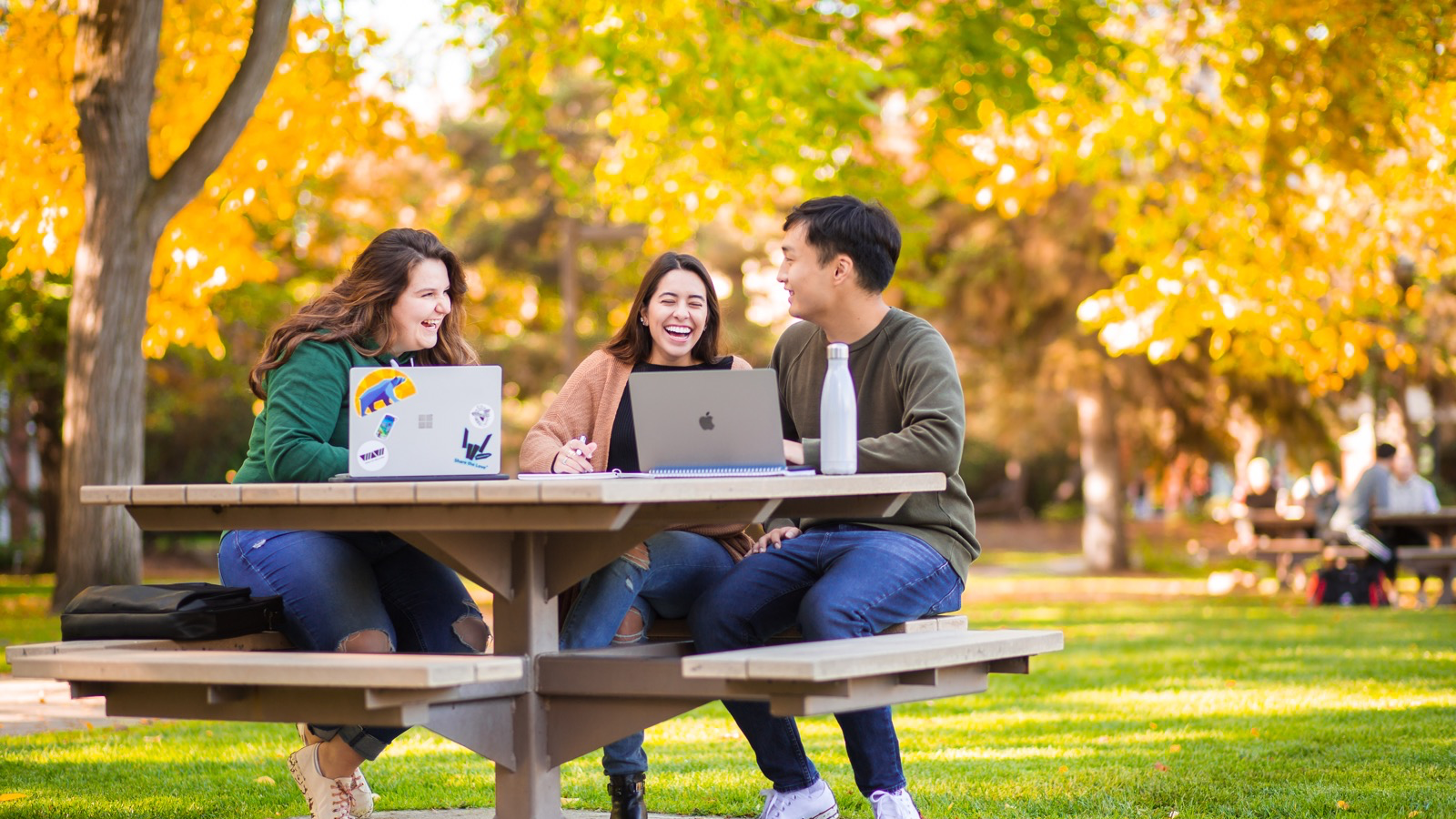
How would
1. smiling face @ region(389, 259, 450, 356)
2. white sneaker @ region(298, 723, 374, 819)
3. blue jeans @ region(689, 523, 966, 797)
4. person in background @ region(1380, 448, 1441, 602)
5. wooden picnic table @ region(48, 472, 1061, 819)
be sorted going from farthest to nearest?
person in background @ region(1380, 448, 1441, 602) → white sneaker @ region(298, 723, 374, 819) → smiling face @ region(389, 259, 450, 356) → blue jeans @ region(689, 523, 966, 797) → wooden picnic table @ region(48, 472, 1061, 819)

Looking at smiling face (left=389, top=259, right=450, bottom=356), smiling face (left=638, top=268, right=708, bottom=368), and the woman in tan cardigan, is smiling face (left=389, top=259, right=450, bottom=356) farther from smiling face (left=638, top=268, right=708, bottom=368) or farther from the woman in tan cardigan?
smiling face (left=638, top=268, right=708, bottom=368)

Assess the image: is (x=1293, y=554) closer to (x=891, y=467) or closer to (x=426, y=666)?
(x=891, y=467)

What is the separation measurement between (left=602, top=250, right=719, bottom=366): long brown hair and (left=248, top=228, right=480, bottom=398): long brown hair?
1.89ft

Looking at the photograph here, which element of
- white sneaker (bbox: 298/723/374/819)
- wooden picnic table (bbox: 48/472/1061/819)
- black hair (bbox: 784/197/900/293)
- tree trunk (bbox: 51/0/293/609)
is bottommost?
white sneaker (bbox: 298/723/374/819)

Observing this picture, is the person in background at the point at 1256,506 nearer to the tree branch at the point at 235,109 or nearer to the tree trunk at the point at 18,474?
the tree branch at the point at 235,109

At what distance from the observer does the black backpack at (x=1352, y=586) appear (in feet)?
47.6

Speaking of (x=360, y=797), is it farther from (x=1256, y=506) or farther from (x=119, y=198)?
(x=1256, y=506)

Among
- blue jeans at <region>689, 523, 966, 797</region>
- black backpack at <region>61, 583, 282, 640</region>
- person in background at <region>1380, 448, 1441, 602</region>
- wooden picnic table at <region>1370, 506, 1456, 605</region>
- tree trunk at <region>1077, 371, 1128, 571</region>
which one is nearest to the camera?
black backpack at <region>61, 583, 282, 640</region>

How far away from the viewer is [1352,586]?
47.7 ft

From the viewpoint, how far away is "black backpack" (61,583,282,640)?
13.5ft

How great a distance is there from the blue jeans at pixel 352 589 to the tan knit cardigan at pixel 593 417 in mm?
474

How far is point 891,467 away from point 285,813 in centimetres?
241

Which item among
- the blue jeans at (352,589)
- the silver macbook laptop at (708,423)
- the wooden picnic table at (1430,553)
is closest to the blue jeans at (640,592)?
the silver macbook laptop at (708,423)

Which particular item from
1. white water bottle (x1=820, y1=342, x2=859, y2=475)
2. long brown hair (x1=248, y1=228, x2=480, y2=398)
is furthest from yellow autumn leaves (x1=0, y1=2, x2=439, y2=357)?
white water bottle (x1=820, y1=342, x2=859, y2=475)
